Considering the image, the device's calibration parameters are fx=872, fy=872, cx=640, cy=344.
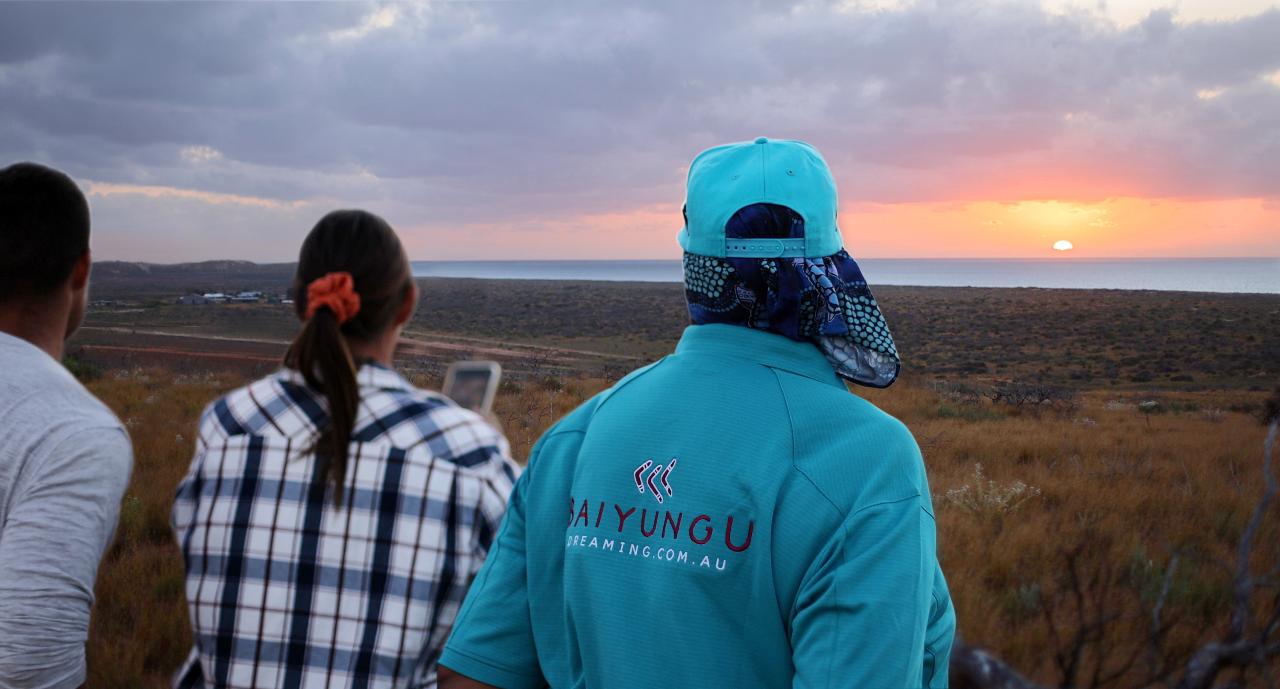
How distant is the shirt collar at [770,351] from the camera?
1.24 meters

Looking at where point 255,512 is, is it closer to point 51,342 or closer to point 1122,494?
point 51,342

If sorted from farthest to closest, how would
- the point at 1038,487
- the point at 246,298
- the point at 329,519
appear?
the point at 246,298 → the point at 1038,487 → the point at 329,519

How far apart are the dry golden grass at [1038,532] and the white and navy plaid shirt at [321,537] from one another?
7.14ft

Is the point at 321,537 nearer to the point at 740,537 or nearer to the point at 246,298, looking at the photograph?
the point at 740,537

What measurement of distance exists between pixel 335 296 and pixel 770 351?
975mm

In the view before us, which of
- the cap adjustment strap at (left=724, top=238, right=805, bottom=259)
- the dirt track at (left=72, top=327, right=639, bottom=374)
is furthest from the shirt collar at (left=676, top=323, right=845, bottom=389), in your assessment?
the dirt track at (left=72, top=327, right=639, bottom=374)

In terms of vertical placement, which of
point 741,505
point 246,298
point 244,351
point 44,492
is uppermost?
point 741,505

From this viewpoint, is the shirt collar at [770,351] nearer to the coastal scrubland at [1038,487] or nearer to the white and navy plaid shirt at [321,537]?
the white and navy plaid shirt at [321,537]

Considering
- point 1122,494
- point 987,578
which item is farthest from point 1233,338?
point 987,578

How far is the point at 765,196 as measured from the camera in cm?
128

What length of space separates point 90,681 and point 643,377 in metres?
3.71

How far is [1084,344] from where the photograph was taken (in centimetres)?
3434

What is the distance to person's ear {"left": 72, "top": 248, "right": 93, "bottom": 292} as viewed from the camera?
199 centimetres

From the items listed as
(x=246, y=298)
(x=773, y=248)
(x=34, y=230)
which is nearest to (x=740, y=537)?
(x=773, y=248)
